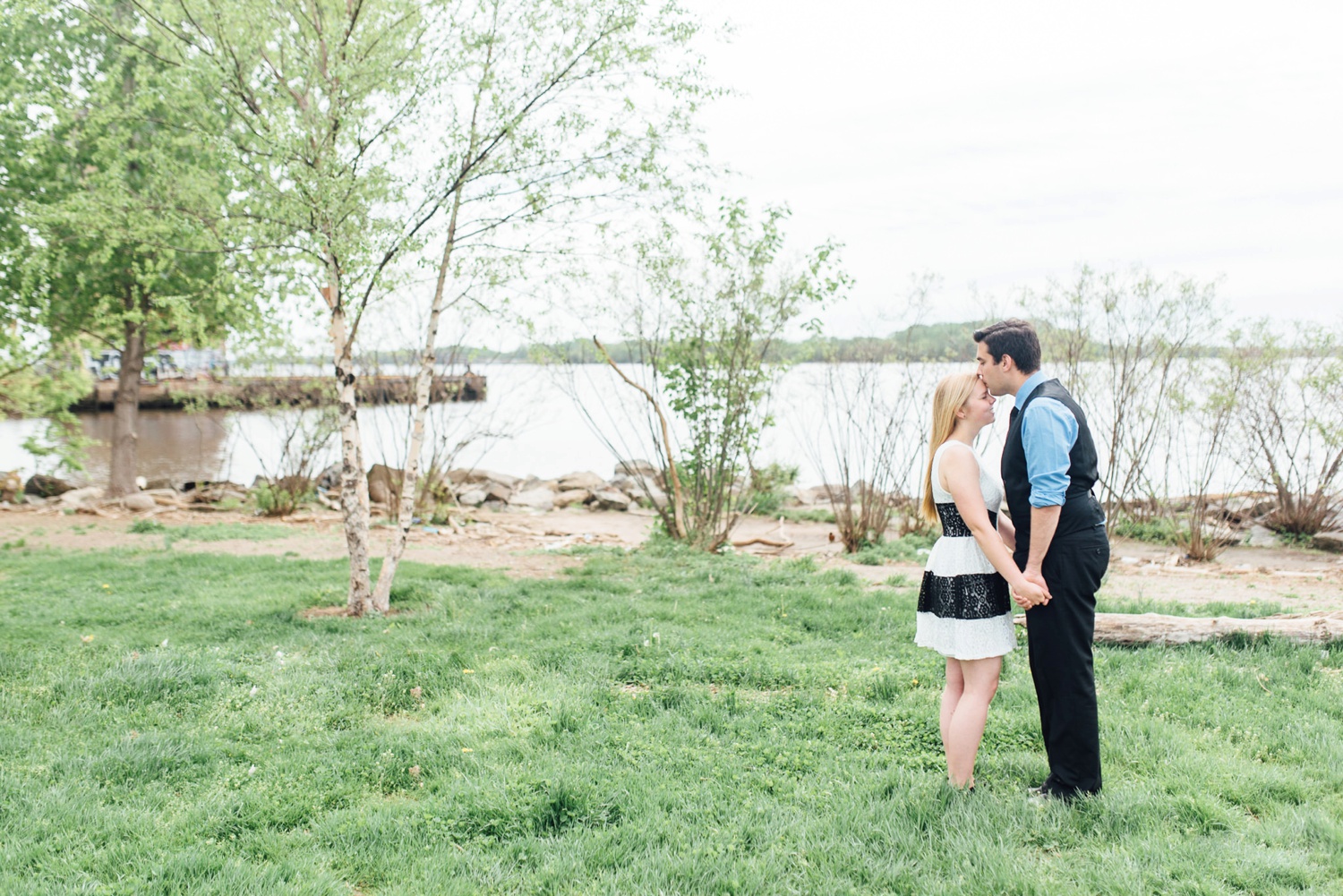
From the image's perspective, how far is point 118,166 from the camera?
7.50 m

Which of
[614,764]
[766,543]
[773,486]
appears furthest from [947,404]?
[773,486]

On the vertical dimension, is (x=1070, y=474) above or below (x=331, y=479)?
above

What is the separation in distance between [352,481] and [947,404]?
501 cm

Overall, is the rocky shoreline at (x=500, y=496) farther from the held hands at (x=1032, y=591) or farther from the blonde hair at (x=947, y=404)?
the held hands at (x=1032, y=591)

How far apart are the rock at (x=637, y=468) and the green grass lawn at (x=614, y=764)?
523 cm

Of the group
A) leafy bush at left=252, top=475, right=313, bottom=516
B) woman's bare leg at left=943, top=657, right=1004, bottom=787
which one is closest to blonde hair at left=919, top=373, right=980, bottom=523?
woman's bare leg at left=943, top=657, right=1004, bottom=787

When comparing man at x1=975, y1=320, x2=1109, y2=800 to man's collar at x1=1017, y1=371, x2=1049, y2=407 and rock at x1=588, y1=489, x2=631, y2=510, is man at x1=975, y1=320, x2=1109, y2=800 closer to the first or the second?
man's collar at x1=1017, y1=371, x2=1049, y2=407

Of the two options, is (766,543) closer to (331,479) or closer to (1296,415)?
(1296,415)

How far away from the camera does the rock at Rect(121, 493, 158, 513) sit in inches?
512

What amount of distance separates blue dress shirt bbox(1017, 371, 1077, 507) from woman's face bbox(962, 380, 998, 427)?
0.18 m

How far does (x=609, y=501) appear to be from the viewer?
16.0m

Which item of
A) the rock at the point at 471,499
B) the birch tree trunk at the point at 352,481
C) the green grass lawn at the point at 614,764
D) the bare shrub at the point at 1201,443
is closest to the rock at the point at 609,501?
the rock at the point at 471,499

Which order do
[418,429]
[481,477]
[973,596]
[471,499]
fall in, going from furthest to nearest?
[481,477], [471,499], [418,429], [973,596]

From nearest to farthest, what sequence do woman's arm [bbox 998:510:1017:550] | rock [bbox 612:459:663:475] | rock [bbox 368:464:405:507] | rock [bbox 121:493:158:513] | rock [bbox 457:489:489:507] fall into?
woman's arm [bbox 998:510:1017:550] → rock [bbox 612:459:663:475] → rock [bbox 121:493:158:513] → rock [bbox 368:464:405:507] → rock [bbox 457:489:489:507]
